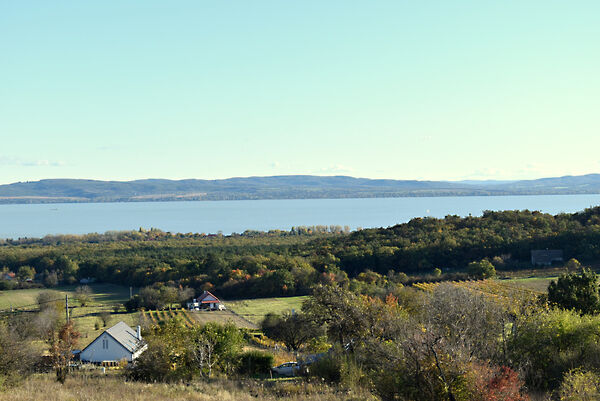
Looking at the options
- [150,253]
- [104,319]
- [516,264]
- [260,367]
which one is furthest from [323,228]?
[260,367]

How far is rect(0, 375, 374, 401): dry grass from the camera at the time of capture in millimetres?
12406

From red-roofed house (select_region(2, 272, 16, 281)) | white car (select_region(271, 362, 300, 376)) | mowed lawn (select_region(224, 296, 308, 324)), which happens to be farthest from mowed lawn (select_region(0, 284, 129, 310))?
white car (select_region(271, 362, 300, 376))

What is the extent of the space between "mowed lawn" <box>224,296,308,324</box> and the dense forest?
11.2 ft

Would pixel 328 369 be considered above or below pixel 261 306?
above

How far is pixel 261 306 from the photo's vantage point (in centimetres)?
4753

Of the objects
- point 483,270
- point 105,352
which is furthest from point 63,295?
point 483,270

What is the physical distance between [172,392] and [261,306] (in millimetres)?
34205

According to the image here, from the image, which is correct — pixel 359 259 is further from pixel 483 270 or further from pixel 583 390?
pixel 583 390

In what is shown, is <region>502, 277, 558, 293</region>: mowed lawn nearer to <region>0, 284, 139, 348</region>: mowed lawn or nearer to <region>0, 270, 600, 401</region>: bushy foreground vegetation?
<region>0, 270, 600, 401</region>: bushy foreground vegetation

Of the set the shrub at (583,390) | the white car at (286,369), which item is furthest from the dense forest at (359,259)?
the shrub at (583,390)

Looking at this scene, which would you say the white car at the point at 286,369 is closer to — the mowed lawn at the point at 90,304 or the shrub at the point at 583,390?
the shrub at the point at 583,390

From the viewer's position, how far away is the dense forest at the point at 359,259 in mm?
55562

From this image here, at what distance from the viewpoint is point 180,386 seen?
1491 centimetres

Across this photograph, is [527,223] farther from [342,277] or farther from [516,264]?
[342,277]
